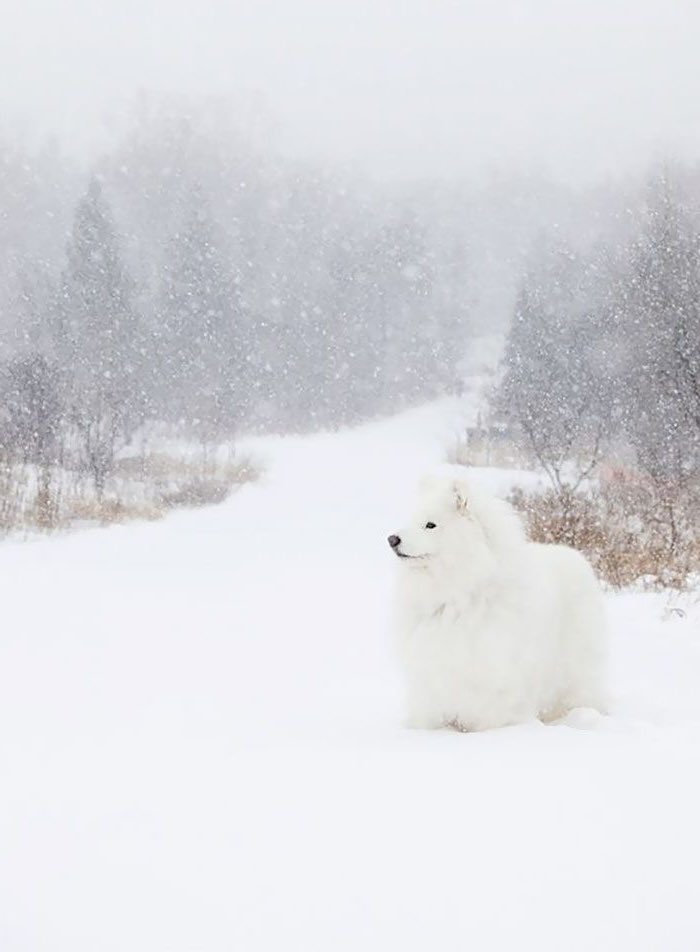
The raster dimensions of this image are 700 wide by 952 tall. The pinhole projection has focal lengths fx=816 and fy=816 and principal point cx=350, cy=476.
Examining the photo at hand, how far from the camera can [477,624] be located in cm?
375

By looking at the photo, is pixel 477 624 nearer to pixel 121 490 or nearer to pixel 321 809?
pixel 321 809

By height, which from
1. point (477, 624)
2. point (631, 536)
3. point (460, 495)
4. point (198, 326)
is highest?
point (198, 326)

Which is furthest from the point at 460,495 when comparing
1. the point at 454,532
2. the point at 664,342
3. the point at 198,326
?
the point at 198,326

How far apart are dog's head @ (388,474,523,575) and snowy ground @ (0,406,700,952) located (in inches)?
30.6

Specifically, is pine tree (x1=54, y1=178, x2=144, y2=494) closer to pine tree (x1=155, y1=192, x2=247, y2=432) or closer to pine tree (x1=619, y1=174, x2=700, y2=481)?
pine tree (x1=155, y1=192, x2=247, y2=432)

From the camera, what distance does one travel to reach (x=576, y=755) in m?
2.93

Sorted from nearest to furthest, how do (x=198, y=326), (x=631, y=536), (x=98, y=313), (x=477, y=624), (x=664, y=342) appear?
(x=477, y=624) → (x=631, y=536) → (x=664, y=342) → (x=98, y=313) → (x=198, y=326)

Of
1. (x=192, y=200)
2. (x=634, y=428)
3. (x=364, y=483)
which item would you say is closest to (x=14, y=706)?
(x=364, y=483)

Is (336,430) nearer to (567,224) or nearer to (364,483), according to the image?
(364,483)

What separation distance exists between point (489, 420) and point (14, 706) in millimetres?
26410

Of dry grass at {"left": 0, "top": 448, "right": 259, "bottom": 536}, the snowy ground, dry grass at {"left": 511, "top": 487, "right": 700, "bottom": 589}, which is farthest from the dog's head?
dry grass at {"left": 0, "top": 448, "right": 259, "bottom": 536}

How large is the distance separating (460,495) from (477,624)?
60 cm

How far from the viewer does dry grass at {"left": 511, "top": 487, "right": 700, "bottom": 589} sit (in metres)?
7.72

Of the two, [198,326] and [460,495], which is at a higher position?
[198,326]
